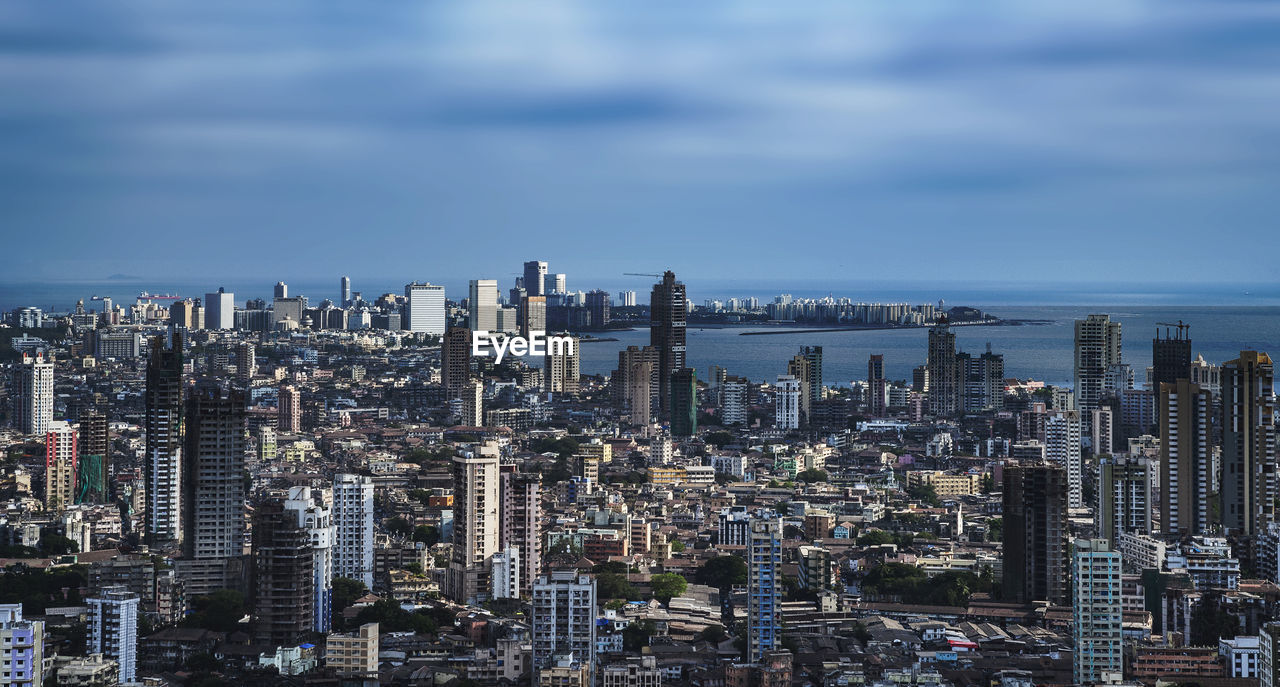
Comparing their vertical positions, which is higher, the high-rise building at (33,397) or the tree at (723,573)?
the high-rise building at (33,397)

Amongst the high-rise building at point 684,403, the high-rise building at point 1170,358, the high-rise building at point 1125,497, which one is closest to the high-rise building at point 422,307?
the high-rise building at point 684,403

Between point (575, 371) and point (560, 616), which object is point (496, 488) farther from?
point (575, 371)

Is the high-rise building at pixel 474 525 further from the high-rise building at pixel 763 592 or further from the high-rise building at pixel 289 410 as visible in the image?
the high-rise building at pixel 289 410

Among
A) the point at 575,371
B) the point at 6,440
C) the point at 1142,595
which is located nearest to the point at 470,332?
the point at 575,371

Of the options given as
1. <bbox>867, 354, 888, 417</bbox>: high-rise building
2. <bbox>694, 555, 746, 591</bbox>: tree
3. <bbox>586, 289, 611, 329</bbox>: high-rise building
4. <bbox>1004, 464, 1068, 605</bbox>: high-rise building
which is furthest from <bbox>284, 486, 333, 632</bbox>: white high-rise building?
<bbox>586, 289, 611, 329</bbox>: high-rise building

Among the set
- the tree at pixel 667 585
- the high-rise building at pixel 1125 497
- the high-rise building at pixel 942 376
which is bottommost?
the tree at pixel 667 585

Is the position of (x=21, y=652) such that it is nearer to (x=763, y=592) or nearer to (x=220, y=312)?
(x=763, y=592)
